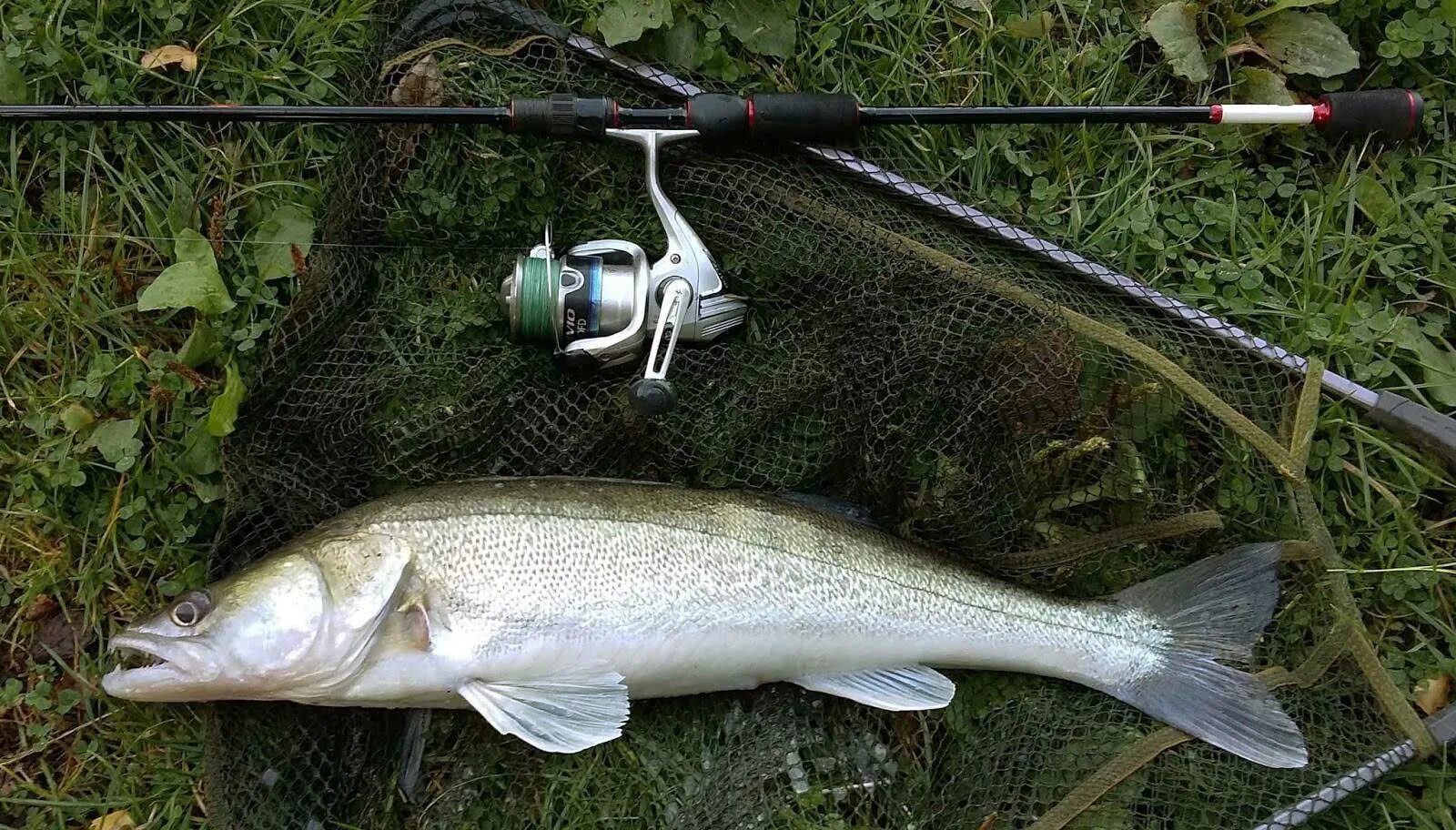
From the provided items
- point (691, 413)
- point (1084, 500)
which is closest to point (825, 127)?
point (691, 413)

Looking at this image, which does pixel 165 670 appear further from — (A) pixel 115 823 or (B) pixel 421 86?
(B) pixel 421 86

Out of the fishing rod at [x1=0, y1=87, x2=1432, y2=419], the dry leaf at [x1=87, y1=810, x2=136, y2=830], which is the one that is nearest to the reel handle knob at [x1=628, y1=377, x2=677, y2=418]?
the fishing rod at [x1=0, y1=87, x2=1432, y2=419]

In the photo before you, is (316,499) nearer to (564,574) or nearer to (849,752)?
(564,574)

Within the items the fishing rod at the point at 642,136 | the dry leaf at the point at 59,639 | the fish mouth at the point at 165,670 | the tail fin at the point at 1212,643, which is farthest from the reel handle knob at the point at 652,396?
the dry leaf at the point at 59,639

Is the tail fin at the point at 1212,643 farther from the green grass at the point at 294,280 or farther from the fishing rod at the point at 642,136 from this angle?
the fishing rod at the point at 642,136

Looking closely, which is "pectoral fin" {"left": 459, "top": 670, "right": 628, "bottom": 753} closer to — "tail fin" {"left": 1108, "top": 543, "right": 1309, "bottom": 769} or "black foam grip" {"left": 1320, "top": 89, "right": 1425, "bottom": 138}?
"tail fin" {"left": 1108, "top": 543, "right": 1309, "bottom": 769}

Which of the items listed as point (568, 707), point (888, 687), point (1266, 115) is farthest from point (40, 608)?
point (1266, 115)
